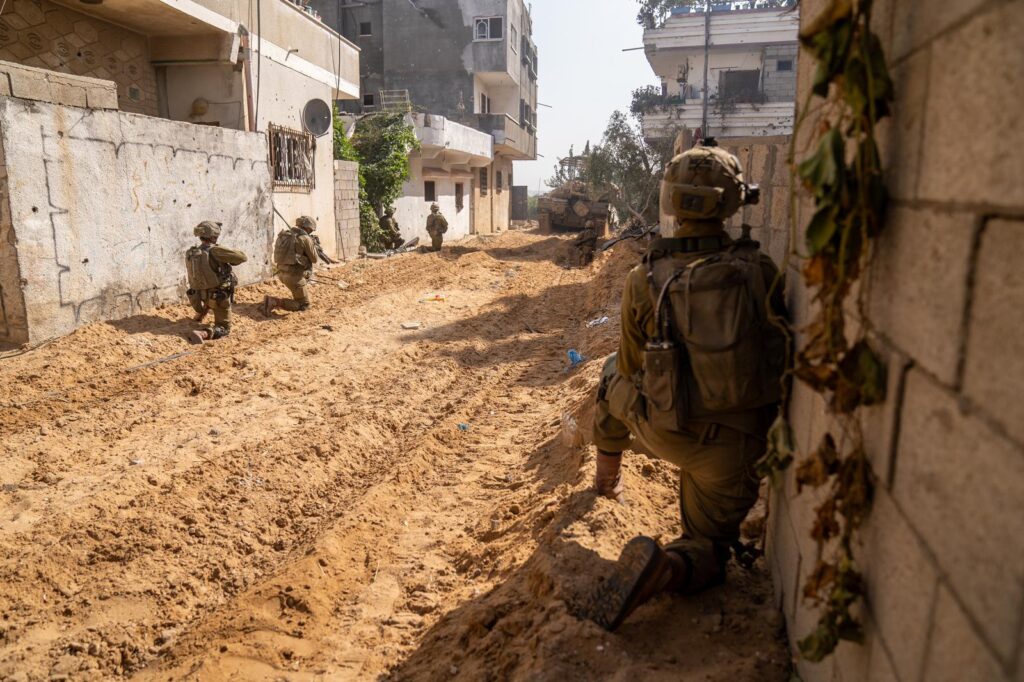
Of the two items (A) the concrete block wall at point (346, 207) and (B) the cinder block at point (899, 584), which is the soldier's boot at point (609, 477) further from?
(A) the concrete block wall at point (346, 207)

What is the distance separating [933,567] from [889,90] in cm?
87

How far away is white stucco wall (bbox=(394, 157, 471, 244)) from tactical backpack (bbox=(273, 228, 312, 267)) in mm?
9121

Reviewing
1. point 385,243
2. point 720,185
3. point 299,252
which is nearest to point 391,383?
point 299,252

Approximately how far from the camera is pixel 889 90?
1.37 meters

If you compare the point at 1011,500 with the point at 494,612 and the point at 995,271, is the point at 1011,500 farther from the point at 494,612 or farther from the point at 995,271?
the point at 494,612

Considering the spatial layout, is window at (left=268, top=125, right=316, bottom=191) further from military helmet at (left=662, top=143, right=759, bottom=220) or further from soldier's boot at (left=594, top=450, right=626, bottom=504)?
military helmet at (left=662, top=143, right=759, bottom=220)

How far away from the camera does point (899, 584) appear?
1306mm

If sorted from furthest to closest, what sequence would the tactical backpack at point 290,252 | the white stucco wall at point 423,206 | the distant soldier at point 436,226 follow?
the white stucco wall at point 423,206 → the distant soldier at point 436,226 → the tactical backpack at point 290,252

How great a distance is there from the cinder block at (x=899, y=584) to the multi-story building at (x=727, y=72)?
22.3m

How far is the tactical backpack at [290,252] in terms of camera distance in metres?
9.34

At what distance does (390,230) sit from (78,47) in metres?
8.22

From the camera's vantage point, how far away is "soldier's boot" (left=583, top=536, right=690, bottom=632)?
238 centimetres

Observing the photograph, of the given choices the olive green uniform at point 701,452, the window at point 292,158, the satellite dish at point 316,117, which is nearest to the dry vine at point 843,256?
the olive green uniform at point 701,452

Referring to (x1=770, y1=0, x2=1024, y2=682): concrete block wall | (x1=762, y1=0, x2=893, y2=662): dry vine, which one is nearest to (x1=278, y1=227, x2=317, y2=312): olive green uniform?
(x1=762, y1=0, x2=893, y2=662): dry vine
